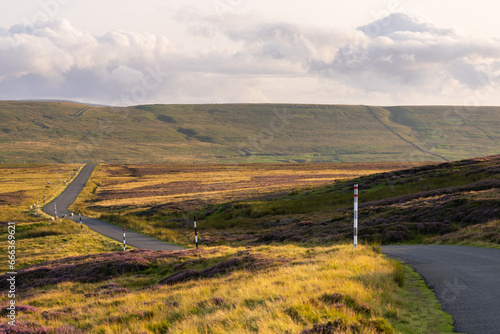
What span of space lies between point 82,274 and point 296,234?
50.2 ft

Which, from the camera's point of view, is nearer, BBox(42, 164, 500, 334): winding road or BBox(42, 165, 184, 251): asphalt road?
BBox(42, 164, 500, 334): winding road

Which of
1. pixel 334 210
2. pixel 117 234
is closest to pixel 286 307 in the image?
pixel 117 234

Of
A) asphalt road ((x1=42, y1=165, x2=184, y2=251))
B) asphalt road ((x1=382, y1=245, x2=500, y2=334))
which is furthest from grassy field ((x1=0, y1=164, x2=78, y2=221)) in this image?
asphalt road ((x1=382, y1=245, x2=500, y2=334))

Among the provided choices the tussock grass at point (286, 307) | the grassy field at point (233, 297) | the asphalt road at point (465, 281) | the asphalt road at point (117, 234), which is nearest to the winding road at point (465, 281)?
the asphalt road at point (465, 281)

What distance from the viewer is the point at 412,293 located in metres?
10.6

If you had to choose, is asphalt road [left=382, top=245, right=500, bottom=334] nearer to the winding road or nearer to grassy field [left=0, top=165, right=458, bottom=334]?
the winding road

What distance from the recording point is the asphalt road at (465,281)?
8.05 meters

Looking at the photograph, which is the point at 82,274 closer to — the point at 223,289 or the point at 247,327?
the point at 223,289

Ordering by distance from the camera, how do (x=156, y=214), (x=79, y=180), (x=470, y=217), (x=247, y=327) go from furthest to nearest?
1. (x=79, y=180)
2. (x=156, y=214)
3. (x=470, y=217)
4. (x=247, y=327)

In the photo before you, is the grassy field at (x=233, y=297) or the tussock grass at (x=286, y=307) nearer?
the tussock grass at (x=286, y=307)

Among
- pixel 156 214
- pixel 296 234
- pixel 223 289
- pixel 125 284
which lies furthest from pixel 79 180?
pixel 223 289

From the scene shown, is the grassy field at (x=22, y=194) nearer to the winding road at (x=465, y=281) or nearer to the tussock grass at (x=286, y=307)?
the tussock grass at (x=286, y=307)

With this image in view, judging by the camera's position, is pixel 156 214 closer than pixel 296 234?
No

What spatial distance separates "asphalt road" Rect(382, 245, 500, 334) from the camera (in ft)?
26.4
